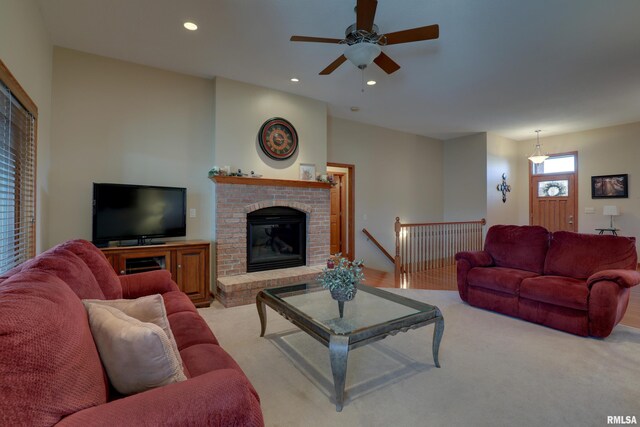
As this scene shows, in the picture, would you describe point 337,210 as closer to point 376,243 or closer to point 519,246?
point 376,243

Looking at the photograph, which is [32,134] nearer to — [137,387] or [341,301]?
[137,387]

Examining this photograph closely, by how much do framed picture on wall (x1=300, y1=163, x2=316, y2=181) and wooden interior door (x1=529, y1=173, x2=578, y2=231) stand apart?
5.99 metres

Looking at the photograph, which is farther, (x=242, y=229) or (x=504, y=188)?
(x=504, y=188)

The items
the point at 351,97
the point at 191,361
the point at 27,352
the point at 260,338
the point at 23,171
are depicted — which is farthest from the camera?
the point at 351,97

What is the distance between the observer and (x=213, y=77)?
13.7 feet

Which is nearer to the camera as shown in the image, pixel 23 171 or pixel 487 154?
pixel 23 171

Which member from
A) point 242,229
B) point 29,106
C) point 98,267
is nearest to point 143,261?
→ point 242,229

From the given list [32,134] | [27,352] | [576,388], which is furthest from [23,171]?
[576,388]

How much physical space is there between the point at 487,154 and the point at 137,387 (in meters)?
7.64

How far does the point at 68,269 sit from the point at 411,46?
11.7ft

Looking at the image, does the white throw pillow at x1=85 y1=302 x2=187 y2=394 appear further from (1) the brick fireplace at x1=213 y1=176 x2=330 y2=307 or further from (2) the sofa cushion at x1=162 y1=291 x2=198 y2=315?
(1) the brick fireplace at x1=213 y1=176 x2=330 y2=307

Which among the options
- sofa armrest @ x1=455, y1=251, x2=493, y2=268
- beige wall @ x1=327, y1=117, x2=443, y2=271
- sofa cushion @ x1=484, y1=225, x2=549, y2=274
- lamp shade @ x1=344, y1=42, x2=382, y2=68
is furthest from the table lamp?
lamp shade @ x1=344, y1=42, x2=382, y2=68

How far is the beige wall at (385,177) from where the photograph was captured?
6246 mm

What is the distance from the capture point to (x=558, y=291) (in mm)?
3066
